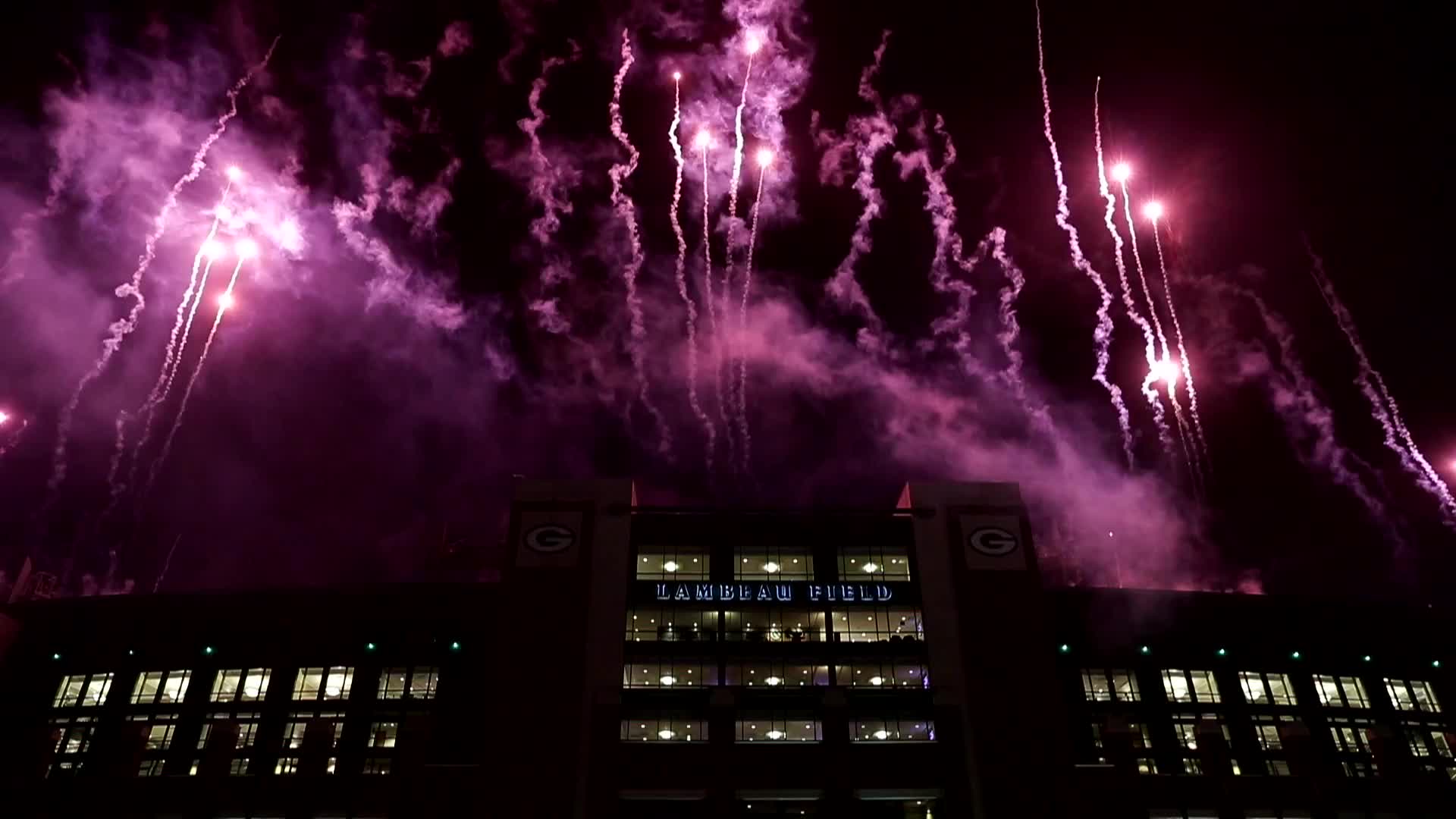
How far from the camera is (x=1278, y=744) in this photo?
72.6 meters

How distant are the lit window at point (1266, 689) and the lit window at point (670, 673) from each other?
1515 inches

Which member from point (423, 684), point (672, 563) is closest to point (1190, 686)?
point (672, 563)

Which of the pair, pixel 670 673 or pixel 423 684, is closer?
pixel 670 673

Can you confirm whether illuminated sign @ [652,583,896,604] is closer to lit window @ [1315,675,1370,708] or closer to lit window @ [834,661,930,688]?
lit window @ [834,661,930,688]

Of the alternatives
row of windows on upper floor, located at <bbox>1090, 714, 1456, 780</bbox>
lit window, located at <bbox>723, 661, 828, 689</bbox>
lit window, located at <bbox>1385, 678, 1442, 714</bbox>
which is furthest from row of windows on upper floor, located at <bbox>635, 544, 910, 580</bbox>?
lit window, located at <bbox>1385, 678, 1442, 714</bbox>

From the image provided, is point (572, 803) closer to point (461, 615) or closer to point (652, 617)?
point (652, 617)

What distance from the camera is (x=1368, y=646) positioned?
77000 millimetres

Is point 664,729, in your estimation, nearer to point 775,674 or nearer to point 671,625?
point 671,625

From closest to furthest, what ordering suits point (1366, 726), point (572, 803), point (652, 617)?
point (572, 803)
point (652, 617)
point (1366, 726)

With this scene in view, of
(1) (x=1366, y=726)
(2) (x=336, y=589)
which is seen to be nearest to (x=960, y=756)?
(1) (x=1366, y=726)

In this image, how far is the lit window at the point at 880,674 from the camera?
6744cm

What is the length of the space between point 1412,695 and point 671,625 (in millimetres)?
54632

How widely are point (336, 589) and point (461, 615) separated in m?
A: 10.3

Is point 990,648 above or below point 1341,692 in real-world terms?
below
